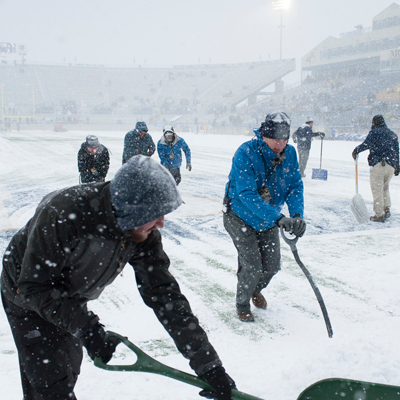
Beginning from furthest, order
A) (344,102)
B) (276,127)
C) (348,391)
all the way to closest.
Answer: (344,102)
(276,127)
(348,391)

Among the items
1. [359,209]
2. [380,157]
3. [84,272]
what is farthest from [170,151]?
[84,272]

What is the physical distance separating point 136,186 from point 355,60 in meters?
48.7

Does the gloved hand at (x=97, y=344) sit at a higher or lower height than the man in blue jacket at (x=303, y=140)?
lower

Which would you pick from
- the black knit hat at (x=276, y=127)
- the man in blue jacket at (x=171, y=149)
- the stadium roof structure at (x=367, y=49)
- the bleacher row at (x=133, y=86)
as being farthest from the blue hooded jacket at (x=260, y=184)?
the bleacher row at (x=133, y=86)

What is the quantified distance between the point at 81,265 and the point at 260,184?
1753 mm

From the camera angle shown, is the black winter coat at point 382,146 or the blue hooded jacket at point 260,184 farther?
the black winter coat at point 382,146

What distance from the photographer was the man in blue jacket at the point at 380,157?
6656 millimetres

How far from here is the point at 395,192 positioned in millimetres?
9320

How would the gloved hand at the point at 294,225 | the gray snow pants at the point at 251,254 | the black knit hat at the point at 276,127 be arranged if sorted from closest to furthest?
the gloved hand at the point at 294,225, the black knit hat at the point at 276,127, the gray snow pants at the point at 251,254

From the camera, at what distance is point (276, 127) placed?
293 cm

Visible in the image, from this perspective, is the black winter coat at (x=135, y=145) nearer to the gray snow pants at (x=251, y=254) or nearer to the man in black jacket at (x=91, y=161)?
the man in black jacket at (x=91, y=161)

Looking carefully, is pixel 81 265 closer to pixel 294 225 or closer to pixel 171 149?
pixel 294 225

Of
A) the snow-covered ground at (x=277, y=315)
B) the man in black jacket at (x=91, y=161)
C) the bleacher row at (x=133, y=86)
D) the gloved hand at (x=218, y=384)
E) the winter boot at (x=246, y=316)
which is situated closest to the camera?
the gloved hand at (x=218, y=384)

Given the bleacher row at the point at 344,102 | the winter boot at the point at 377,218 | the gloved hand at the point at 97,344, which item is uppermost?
the bleacher row at the point at 344,102
